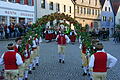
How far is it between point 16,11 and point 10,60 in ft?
89.1

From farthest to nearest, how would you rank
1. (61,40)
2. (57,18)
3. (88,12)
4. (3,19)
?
(88,12)
(3,19)
(61,40)
(57,18)

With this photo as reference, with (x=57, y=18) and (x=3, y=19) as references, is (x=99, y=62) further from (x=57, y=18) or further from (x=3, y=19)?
(x=3, y=19)

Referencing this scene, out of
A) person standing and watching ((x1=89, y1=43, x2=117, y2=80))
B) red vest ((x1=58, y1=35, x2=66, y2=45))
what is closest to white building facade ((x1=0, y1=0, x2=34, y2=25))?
red vest ((x1=58, y1=35, x2=66, y2=45))

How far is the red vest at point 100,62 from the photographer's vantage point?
7719 millimetres

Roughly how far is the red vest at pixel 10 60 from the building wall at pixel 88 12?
45.2 meters

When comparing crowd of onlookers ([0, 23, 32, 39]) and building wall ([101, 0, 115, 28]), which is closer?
crowd of onlookers ([0, 23, 32, 39])

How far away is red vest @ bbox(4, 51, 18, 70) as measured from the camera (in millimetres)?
7969

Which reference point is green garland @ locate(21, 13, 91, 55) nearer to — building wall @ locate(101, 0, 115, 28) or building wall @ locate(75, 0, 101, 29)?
building wall @ locate(75, 0, 101, 29)

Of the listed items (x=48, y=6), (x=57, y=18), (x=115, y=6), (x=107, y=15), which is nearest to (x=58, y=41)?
(x=57, y=18)

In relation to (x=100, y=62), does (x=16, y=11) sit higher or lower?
higher

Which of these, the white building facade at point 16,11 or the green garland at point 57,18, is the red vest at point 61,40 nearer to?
the green garland at point 57,18

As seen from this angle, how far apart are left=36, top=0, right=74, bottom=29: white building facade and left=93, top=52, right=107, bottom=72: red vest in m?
31.7

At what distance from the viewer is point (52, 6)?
144 ft

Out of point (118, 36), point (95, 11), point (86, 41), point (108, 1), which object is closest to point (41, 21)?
point (86, 41)
